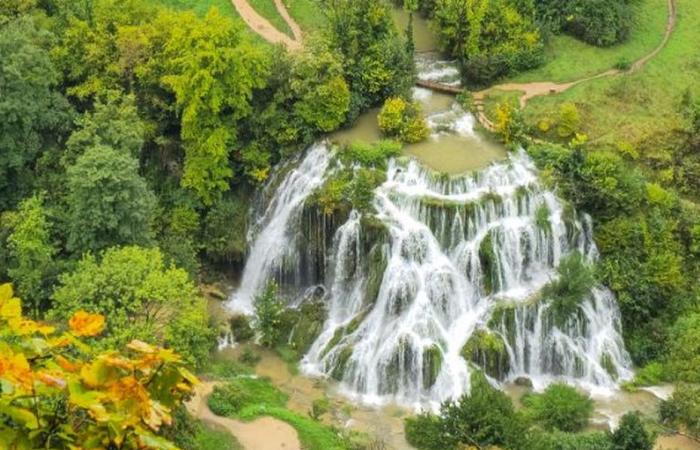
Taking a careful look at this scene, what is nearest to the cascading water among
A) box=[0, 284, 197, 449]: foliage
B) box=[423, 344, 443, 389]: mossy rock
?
box=[423, 344, 443, 389]: mossy rock

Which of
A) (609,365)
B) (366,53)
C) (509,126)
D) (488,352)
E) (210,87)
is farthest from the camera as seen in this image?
(366,53)

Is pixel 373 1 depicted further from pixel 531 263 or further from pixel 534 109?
pixel 531 263

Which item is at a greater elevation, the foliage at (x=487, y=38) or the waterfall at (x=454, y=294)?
the foliage at (x=487, y=38)

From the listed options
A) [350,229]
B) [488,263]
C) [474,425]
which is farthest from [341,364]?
[474,425]

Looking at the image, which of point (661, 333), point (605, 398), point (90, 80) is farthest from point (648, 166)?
point (90, 80)

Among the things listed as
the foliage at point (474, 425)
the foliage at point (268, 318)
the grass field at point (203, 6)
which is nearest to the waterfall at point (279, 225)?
the foliage at point (268, 318)

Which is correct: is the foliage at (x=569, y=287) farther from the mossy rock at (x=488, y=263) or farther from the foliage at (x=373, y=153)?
the foliage at (x=373, y=153)

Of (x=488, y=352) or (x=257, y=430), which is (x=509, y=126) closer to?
(x=488, y=352)
